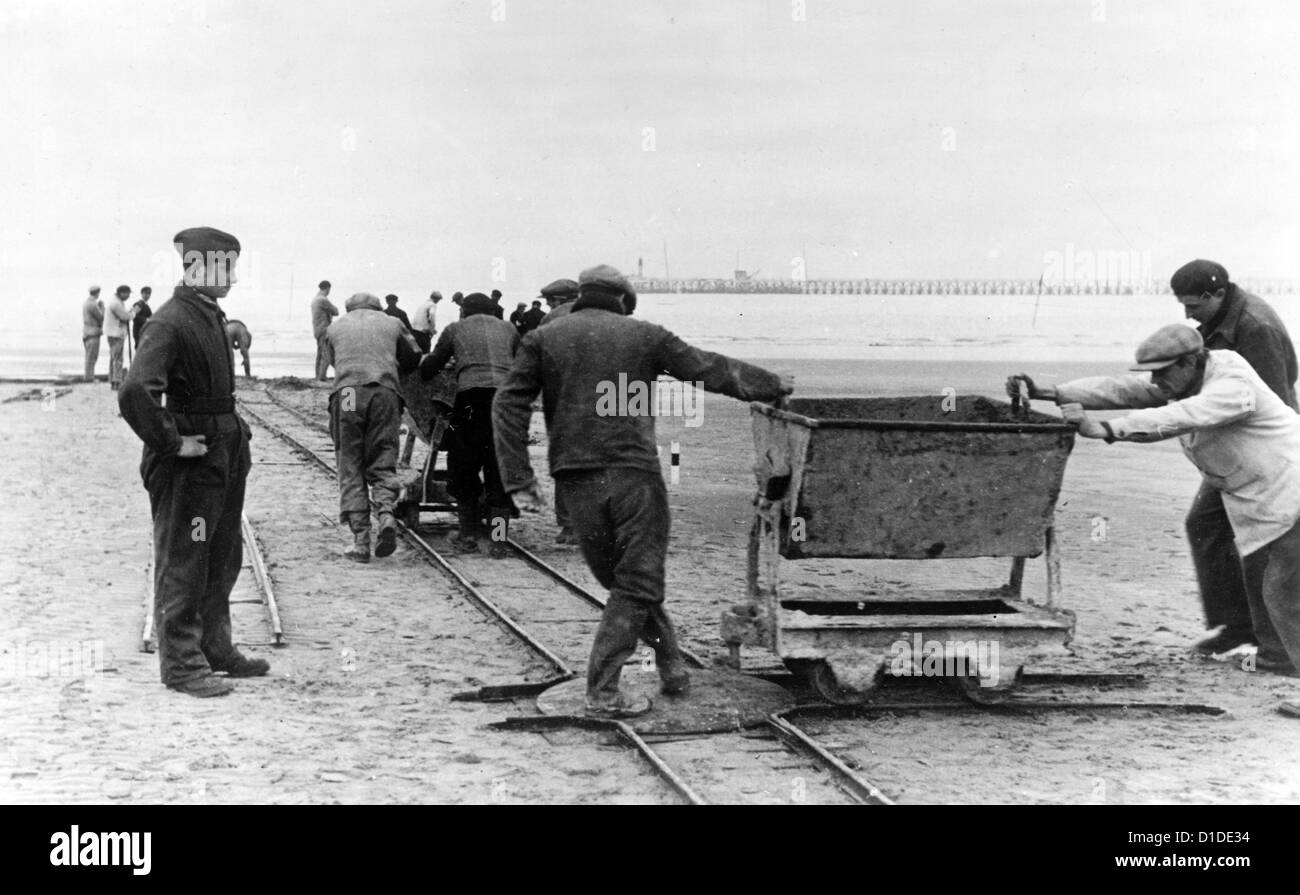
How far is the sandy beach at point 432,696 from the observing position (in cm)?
602

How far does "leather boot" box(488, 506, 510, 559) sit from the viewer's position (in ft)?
38.2

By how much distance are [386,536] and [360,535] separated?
273mm

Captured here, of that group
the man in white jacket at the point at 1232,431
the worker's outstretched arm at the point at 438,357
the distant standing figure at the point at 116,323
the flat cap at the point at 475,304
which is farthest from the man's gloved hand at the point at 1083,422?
the distant standing figure at the point at 116,323

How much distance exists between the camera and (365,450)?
11.2 m

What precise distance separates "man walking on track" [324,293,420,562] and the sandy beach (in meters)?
0.40

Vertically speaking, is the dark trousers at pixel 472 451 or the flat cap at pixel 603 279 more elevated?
the flat cap at pixel 603 279

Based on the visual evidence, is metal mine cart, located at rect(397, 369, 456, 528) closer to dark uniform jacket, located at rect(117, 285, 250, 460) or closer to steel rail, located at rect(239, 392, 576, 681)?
steel rail, located at rect(239, 392, 576, 681)

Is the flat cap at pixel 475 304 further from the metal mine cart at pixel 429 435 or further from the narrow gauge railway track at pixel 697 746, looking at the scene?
the narrow gauge railway track at pixel 697 746

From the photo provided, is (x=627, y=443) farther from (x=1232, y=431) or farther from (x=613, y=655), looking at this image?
(x=1232, y=431)

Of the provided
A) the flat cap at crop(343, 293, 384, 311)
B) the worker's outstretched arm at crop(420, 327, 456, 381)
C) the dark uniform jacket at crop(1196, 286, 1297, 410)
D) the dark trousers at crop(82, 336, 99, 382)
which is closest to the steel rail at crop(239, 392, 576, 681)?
the worker's outstretched arm at crop(420, 327, 456, 381)

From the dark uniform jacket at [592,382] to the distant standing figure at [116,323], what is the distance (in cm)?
2261

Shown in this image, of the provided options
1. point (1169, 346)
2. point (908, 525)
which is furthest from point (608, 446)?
point (1169, 346)

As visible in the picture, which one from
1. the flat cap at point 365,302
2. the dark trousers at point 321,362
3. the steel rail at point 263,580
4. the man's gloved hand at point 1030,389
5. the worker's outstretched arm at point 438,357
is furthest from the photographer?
the dark trousers at point 321,362

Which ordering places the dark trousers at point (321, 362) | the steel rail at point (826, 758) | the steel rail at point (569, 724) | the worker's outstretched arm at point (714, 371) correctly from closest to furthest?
1. the steel rail at point (826, 758)
2. the steel rail at point (569, 724)
3. the worker's outstretched arm at point (714, 371)
4. the dark trousers at point (321, 362)
